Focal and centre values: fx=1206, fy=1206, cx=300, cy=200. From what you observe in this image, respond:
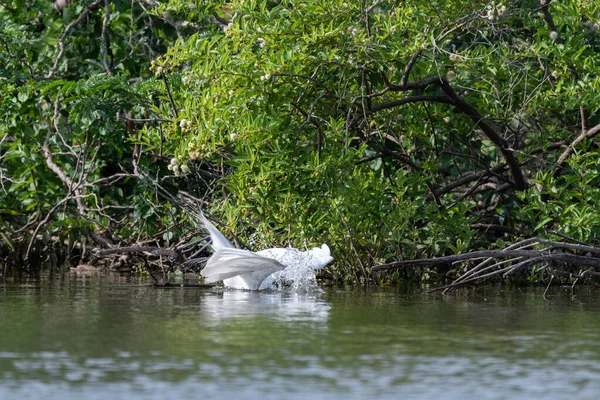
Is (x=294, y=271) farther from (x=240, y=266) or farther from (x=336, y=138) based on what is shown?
(x=336, y=138)

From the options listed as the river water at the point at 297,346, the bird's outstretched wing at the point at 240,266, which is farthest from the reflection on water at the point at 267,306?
the bird's outstretched wing at the point at 240,266

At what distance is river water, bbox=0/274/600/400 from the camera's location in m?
5.75

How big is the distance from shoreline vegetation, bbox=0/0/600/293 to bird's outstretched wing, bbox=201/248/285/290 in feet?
2.09

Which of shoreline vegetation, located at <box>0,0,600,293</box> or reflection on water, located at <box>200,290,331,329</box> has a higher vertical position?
shoreline vegetation, located at <box>0,0,600,293</box>

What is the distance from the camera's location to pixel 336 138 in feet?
34.7

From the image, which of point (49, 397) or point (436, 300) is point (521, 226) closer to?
point (436, 300)

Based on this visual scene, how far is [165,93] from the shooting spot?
1175cm

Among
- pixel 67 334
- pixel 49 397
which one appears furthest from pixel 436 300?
pixel 49 397

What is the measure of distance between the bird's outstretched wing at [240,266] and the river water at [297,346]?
195mm

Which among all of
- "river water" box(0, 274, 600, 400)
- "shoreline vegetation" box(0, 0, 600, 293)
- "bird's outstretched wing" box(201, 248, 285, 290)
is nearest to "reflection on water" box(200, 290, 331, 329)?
"river water" box(0, 274, 600, 400)

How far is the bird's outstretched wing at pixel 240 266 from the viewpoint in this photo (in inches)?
394

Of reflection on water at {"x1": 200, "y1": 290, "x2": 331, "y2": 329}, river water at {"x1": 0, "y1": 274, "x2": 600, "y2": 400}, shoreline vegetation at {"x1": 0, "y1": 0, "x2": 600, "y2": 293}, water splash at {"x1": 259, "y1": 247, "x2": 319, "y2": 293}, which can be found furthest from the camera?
water splash at {"x1": 259, "y1": 247, "x2": 319, "y2": 293}

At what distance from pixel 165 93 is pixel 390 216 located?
99.1 inches

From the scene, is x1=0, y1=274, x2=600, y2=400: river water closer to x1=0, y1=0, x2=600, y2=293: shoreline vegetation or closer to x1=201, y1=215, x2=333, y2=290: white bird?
x1=201, y1=215, x2=333, y2=290: white bird
